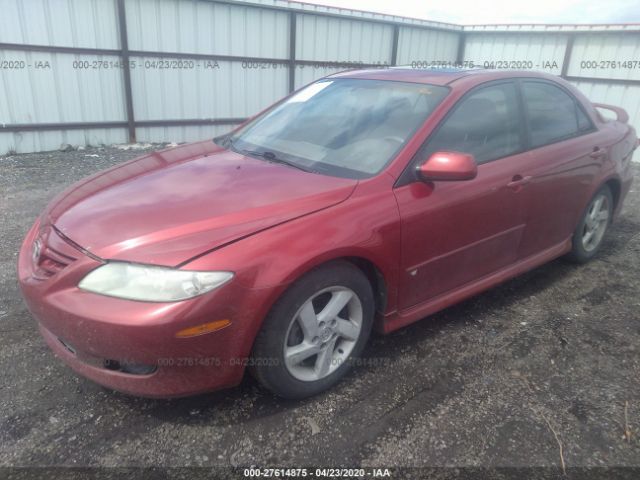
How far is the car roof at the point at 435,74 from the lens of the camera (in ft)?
10.00

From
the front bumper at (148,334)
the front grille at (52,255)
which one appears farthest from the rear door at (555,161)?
the front grille at (52,255)

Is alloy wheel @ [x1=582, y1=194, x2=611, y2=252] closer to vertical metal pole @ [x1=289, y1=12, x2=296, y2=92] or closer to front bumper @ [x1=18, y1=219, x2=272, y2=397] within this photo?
front bumper @ [x1=18, y1=219, x2=272, y2=397]

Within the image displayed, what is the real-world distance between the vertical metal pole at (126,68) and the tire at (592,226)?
7752 mm

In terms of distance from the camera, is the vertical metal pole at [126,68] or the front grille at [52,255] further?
the vertical metal pole at [126,68]

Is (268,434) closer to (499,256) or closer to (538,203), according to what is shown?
(499,256)

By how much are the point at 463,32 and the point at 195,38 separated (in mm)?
7229

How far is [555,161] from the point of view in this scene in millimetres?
3357

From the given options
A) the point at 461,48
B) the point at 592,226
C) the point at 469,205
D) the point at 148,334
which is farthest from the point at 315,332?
the point at 461,48

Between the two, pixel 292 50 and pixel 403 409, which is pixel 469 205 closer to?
pixel 403 409

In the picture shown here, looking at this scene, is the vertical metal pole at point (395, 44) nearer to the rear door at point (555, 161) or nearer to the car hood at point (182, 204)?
the rear door at point (555, 161)

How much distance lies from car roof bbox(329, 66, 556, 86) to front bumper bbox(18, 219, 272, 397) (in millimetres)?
1816

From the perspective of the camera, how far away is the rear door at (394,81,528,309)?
2.63m

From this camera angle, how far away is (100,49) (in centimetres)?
843

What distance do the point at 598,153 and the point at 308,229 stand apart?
2.74m
